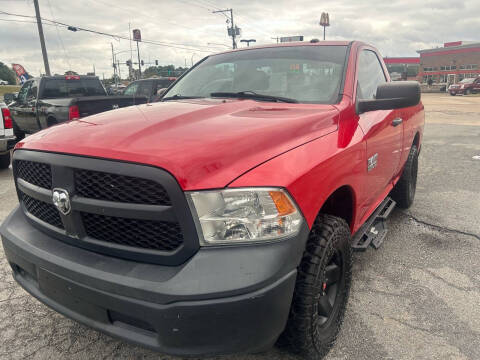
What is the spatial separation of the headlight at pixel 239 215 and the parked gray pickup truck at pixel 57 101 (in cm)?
595

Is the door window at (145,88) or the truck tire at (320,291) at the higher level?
the door window at (145,88)

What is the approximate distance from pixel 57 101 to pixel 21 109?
6.51 ft

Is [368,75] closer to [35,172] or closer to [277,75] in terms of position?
[277,75]

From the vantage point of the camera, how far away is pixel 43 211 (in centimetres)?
204

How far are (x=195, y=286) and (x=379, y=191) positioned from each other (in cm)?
210

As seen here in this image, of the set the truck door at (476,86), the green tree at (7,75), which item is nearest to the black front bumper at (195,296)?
the truck door at (476,86)

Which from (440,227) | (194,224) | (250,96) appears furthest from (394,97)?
(440,227)

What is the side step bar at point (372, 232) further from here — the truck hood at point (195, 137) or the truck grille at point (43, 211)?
the truck grille at point (43, 211)

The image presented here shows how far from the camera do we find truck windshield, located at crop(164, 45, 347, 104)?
2746 millimetres

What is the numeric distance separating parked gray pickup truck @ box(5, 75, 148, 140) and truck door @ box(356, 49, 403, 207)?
4.82m

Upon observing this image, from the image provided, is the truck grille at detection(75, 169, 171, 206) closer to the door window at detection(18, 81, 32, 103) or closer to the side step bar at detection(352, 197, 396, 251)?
the side step bar at detection(352, 197, 396, 251)

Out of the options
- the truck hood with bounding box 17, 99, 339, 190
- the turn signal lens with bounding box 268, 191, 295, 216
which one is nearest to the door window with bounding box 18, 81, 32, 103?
the truck hood with bounding box 17, 99, 339, 190

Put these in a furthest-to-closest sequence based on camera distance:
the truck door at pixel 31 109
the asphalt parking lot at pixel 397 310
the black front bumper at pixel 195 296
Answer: the truck door at pixel 31 109 → the asphalt parking lot at pixel 397 310 → the black front bumper at pixel 195 296

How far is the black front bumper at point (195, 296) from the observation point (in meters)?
1.47
